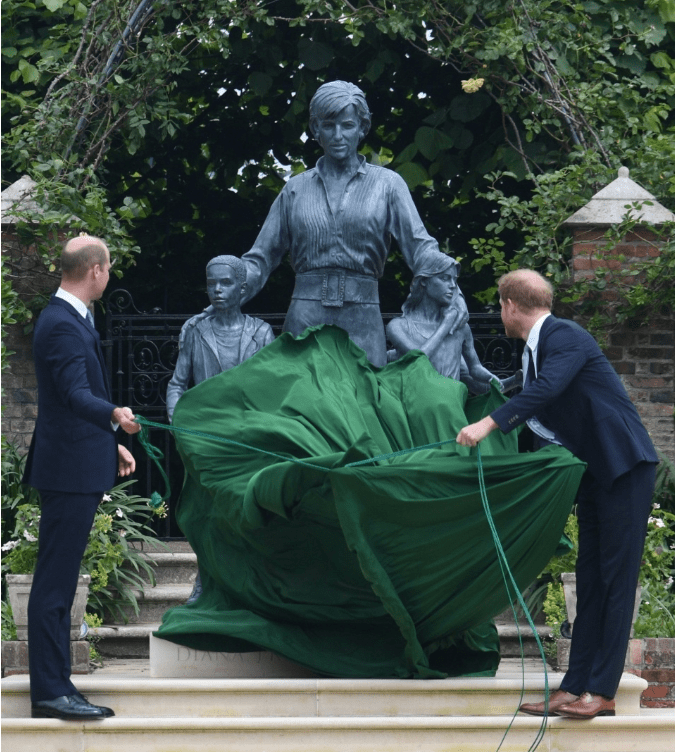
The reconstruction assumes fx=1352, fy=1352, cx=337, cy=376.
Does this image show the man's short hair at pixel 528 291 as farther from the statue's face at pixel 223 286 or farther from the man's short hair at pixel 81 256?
the statue's face at pixel 223 286

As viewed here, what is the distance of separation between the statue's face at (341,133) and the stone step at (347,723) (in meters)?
2.27

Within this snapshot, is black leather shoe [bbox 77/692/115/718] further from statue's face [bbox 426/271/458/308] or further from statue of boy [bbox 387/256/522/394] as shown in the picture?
statue's face [bbox 426/271/458/308]

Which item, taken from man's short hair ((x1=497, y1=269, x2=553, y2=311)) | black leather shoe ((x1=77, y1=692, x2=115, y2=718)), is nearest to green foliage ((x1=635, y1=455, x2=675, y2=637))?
man's short hair ((x1=497, y1=269, x2=553, y2=311))

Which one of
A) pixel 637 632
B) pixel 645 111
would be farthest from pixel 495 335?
pixel 637 632

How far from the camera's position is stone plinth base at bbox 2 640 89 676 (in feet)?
21.2

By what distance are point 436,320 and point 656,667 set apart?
201 centimetres

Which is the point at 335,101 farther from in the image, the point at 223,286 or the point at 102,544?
the point at 102,544

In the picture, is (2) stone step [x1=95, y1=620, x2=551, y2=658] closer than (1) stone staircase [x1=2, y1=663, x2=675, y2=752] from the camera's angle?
No

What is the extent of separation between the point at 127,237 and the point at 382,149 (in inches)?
102

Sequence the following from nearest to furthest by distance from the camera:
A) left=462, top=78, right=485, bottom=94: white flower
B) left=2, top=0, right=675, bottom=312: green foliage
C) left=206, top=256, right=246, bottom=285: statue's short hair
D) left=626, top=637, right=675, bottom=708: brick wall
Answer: left=206, top=256, right=246, bottom=285: statue's short hair, left=626, top=637, right=675, bottom=708: brick wall, left=2, top=0, right=675, bottom=312: green foliage, left=462, top=78, right=485, bottom=94: white flower

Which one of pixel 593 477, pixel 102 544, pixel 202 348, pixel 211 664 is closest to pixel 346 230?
pixel 202 348

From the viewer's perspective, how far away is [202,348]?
627cm

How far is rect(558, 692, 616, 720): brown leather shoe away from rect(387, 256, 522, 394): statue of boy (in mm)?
1680

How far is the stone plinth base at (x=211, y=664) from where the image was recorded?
5.08 metres
